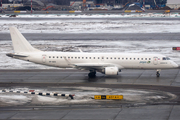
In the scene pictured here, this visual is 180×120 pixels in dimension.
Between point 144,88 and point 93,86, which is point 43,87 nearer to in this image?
point 93,86

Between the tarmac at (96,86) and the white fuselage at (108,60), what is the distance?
5.46 ft

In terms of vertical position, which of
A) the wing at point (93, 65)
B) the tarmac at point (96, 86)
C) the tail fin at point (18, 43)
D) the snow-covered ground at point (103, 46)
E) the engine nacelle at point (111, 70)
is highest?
the tail fin at point (18, 43)

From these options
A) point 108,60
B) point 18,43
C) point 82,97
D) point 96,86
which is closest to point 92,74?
point 108,60

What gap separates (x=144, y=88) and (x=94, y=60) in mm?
8215

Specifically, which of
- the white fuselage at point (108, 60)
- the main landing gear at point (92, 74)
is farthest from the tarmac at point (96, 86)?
the white fuselage at point (108, 60)

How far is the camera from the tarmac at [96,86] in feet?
79.1

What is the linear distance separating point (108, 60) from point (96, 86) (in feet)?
16.9

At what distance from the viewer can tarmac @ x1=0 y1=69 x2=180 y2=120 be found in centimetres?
2411

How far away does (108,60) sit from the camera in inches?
1510

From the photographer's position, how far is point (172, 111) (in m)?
24.9

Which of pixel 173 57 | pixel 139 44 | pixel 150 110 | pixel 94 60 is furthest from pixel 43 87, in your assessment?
pixel 139 44

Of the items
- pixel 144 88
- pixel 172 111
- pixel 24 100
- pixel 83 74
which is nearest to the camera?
pixel 172 111

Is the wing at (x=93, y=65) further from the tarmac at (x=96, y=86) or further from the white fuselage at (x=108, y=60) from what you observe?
the tarmac at (x=96, y=86)

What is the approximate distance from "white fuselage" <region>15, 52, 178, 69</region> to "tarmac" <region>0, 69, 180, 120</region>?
1664mm
